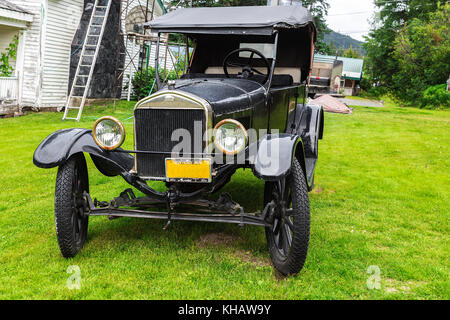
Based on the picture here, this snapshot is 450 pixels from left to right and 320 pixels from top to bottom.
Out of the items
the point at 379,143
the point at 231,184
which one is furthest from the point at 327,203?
the point at 379,143

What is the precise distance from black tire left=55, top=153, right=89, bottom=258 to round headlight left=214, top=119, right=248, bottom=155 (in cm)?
131

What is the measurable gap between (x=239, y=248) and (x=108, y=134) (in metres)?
1.58

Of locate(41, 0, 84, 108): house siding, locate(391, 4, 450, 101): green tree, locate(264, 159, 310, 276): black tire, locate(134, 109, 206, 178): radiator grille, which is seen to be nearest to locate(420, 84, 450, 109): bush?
locate(391, 4, 450, 101): green tree

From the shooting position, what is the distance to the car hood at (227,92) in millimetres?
3578

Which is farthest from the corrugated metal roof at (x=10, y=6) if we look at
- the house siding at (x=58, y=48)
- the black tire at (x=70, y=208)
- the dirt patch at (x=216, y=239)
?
the dirt patch at (x=216, y=239)

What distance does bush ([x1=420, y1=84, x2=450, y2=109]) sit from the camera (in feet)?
74.6

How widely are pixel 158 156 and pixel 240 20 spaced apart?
1977mm

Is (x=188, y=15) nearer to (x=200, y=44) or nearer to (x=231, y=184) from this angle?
(x=200, y=44)

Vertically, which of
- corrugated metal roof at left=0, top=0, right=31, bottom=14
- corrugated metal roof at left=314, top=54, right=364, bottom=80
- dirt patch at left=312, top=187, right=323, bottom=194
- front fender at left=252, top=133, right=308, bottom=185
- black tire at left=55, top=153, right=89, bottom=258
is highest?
corrugated metal roof at left=314, top=54, right=364, bottom=80

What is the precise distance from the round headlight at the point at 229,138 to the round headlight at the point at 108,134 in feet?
2.79

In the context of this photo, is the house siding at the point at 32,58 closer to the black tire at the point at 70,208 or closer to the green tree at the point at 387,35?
the black tire at the point at 70,208

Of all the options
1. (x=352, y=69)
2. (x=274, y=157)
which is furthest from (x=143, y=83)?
(x=352, y=69)

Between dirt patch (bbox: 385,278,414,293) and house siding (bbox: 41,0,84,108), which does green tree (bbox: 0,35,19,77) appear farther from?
dirt patch (bbox: 385,278,414,293)
